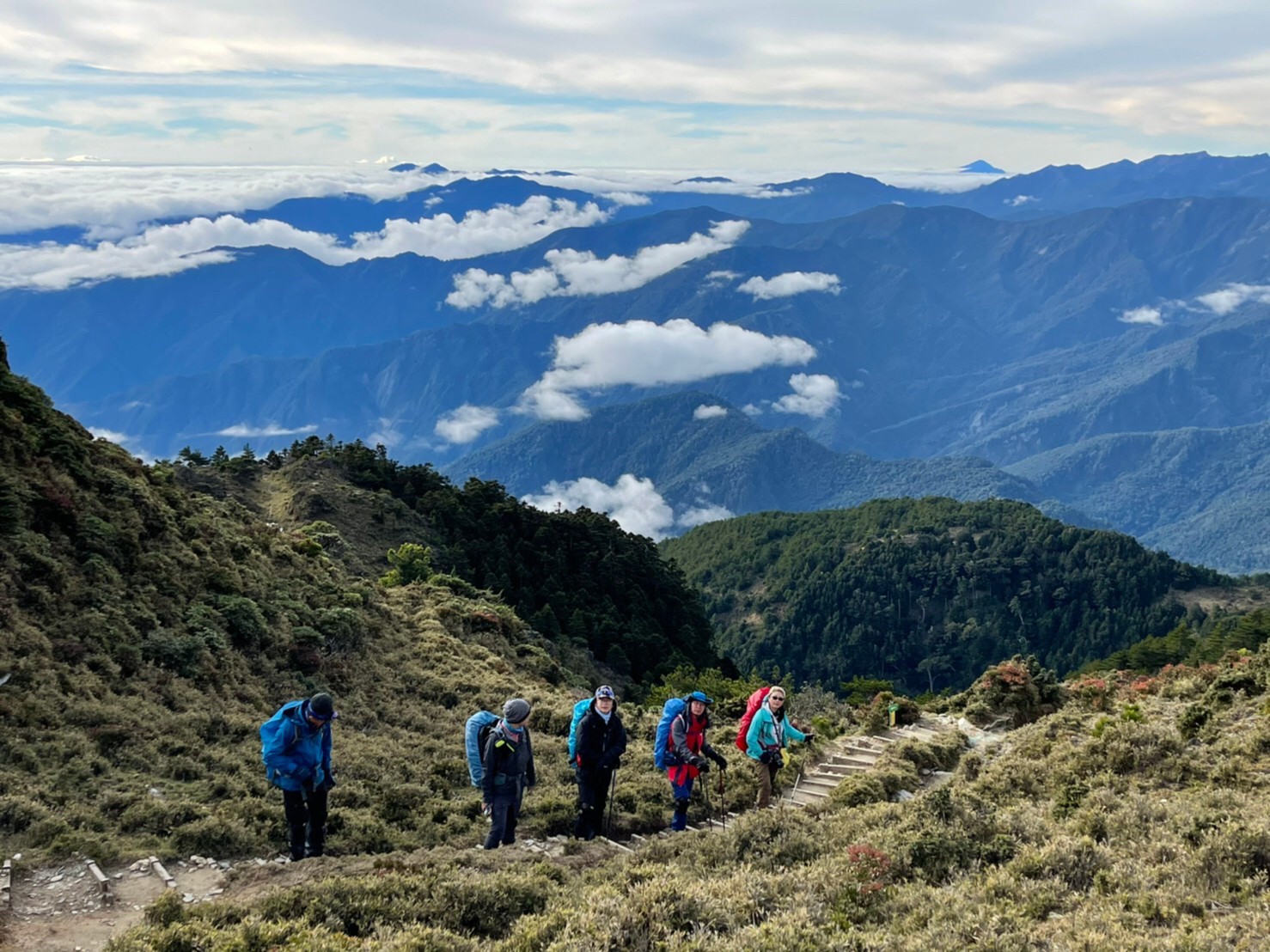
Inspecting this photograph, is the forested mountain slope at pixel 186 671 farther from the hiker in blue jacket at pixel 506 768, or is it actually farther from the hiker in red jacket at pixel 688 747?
the hiker in red jacket at pixel 688 747

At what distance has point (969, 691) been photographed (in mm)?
23812

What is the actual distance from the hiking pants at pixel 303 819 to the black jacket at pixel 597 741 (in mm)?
3324

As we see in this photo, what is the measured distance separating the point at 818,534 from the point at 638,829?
127995mm

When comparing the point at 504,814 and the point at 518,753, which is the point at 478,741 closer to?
the point at 518,753

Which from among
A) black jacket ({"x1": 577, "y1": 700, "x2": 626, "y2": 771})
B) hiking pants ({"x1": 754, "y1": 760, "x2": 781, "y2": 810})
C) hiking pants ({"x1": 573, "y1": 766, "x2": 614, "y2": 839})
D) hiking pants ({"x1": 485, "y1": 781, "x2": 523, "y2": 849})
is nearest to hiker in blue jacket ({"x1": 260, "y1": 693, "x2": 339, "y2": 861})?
hiking pants ({"x1": 485, "y1": 781, "x2": 523, "y2": 849})

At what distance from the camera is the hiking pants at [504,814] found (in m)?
12.0

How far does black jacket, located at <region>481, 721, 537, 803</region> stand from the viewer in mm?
11703

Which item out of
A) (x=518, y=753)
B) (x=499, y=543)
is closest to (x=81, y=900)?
(x=518, y=753)

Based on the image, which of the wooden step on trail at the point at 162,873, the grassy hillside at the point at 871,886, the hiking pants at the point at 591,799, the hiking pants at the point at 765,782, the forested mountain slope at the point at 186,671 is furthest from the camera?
the hiking pants at the point at 765,782

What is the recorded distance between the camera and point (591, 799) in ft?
42.5

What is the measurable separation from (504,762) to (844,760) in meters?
8.15

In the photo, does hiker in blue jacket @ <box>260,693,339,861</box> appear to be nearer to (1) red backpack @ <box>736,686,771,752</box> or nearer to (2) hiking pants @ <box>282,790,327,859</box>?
(2) hiking pants @ <box>282,790,327,859</box>

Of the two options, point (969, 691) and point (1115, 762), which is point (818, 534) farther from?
point (1115, 762)

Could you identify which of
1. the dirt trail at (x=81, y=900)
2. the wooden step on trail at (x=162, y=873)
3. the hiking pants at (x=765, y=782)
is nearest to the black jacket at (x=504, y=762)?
the dirt trail at (x=81, y=900)
